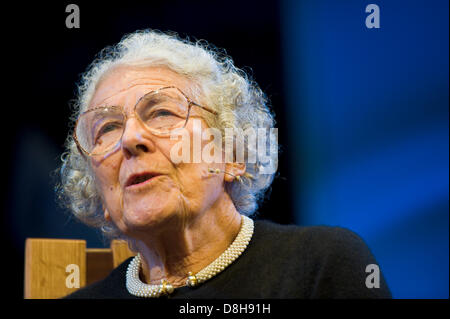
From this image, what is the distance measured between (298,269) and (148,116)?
577mm

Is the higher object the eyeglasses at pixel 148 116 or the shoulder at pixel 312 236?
the eyeglasses at pixel 148 116

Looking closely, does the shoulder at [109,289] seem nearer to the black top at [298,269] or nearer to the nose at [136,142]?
the black top at [298,269]

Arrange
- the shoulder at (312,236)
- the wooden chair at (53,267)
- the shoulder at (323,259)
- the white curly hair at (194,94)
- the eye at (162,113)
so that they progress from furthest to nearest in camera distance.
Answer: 1. the wooden chair at (53,267)
2. the white curly hair at (194,94)
3. the eye at (162,113)
4. the shoulder at (312,236)
5. the shoulder at (323,259)

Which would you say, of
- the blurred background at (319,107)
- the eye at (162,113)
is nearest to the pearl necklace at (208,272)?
the eye at (162,113)

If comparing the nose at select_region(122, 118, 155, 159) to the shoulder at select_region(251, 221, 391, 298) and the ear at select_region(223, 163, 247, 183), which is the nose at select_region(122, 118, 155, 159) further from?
the shoulder at select_region(251, 221, 391, 298)

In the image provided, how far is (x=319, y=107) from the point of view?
2377 millimetres

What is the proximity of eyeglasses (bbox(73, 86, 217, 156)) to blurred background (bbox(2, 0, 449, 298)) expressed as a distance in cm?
66

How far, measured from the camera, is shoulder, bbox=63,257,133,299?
1.46 meters

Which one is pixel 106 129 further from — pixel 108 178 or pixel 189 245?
pixel 189 245

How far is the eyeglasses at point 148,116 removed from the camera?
1.33 meters

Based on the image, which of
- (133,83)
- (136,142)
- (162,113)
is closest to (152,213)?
(136,142)

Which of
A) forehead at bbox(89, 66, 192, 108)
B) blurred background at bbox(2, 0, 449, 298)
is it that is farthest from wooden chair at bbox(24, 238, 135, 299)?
forehead at bbox(89, 66, 192, 108)

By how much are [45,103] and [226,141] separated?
1278mm

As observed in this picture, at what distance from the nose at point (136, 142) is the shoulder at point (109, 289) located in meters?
0.44
